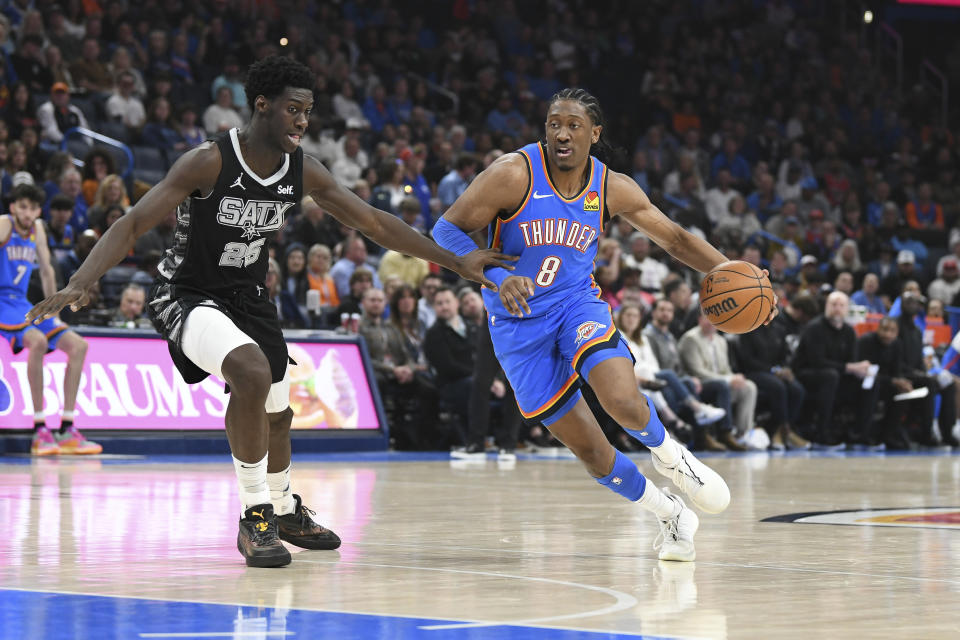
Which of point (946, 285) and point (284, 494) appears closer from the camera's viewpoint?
point (284, 494)

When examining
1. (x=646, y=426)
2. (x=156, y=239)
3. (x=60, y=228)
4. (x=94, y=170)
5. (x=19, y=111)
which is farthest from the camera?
(x=19, y=111)

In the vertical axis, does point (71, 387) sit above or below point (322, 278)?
below

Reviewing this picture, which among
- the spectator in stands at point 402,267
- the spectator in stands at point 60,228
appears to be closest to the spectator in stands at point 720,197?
the spectator in stands at point 402,267

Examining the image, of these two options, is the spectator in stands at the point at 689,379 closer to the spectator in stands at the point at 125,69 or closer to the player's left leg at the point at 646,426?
the spectator in stands at the point at 125,69

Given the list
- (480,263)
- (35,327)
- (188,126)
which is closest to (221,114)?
(188,126)

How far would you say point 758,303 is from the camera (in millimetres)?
6324

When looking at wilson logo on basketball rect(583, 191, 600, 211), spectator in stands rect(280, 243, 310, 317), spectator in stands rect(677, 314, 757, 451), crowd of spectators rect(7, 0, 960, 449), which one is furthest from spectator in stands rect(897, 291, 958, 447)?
wilson logo on basketball rect(583, 191, 600, 211)

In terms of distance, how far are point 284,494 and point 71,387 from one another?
6054mm

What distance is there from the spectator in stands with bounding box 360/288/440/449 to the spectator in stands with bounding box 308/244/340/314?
55 cm

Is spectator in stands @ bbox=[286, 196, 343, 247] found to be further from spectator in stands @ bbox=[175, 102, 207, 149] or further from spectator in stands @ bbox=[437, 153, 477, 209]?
spectator in stands @ bbox=[437, 153, 477, 209]

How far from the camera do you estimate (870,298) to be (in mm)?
19016

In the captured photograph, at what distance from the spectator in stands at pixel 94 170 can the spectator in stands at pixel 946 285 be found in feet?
38.1

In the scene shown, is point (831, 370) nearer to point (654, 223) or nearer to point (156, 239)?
point (156, 239)

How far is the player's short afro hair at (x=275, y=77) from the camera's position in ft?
18.3
